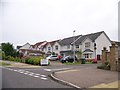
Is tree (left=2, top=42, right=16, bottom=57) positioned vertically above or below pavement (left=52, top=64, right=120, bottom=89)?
above

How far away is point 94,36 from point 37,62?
2756 centimetres

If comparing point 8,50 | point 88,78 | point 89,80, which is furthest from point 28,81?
point 8,50

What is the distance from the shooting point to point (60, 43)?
242 feet

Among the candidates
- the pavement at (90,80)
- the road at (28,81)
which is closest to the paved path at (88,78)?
the pavement at (90,80)

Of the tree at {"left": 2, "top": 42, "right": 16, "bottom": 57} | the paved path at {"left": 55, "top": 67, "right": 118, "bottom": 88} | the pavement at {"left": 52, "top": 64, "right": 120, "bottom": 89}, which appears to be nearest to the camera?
the pavement at {"left": 52, "top": 64, "right": 120, "bottom": 89}

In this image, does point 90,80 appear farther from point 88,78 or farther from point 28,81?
point 28,81

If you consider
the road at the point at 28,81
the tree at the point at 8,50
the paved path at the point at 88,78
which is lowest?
the road at the point at 28,81

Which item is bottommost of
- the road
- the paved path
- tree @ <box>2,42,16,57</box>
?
the road

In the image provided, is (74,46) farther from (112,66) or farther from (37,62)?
(112,66)

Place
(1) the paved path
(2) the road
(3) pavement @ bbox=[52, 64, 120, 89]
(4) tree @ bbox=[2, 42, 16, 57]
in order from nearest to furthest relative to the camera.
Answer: (2) the road
(3) pavement @ bbox=[52, 64, 120, 89]
(1) the paved path
(4) tree @ bbox=[2, 42, 16, 57]

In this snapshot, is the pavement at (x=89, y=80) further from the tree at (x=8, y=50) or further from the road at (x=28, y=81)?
the tree at (x=8, y=50)

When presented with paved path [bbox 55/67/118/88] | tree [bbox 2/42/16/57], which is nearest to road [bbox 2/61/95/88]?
paved path [bbox 55/67/118/88]

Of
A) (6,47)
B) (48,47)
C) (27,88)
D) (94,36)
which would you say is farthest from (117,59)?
(48,47)

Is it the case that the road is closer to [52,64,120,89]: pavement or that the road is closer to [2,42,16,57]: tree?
[52,64,120,89]: pavement
